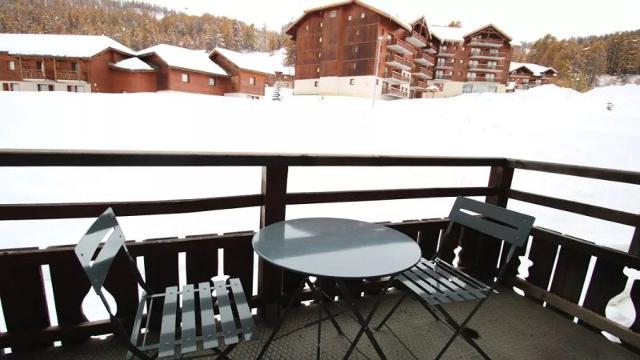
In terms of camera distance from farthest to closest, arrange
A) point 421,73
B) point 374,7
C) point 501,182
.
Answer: point 421,73, point 374,7, point 501,182

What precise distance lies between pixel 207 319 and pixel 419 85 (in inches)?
1874

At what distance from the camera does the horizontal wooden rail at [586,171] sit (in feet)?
7.22

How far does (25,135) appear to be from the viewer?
12586 millimetres

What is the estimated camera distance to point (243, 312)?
152cm

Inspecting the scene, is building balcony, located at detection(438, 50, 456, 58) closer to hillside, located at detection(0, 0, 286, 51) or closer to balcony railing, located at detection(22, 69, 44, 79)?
hillside, located at detection(0, 0, 286, 51)

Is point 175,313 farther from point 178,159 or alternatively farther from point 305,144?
point 305,144

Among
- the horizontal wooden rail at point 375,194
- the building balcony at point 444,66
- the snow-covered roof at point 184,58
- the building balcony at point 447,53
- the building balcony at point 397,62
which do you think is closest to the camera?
the horizontal wooden rail at point 375,194

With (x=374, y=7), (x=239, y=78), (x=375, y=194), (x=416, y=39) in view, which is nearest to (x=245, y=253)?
(x=375, y=194)

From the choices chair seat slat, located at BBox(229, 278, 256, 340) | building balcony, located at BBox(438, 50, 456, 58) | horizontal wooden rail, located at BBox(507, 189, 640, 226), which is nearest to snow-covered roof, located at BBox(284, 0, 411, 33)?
building balcony, located at BBox(438, 50, 456, 58)

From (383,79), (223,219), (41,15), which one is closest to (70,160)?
(223,219)

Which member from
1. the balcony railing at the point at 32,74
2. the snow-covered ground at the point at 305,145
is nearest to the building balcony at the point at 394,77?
the snow-covered ground at the point at 305,145

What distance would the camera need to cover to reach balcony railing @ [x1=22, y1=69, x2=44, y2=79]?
2115cm

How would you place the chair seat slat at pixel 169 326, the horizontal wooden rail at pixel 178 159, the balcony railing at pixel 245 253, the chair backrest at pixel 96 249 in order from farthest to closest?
1. the balcony railing at pixel 245 253
2. the horizontal wooden rail at pixel 178 159
3. the chair seat slat at pixel 169 326
4. the chair backrest at pixel 96 249

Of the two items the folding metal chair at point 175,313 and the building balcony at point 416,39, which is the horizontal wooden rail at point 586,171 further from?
the building balcony at point 416,39
